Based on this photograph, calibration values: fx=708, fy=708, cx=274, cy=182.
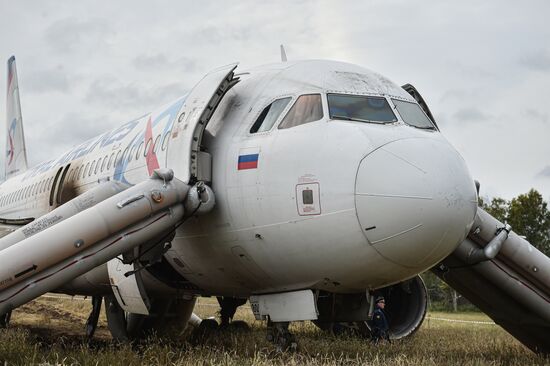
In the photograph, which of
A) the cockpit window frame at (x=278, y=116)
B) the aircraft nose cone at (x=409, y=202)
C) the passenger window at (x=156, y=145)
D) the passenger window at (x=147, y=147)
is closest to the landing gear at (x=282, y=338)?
the aircraft nose cone at (x=409, y=202)

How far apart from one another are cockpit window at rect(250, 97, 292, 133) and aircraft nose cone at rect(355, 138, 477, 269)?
4.73ft

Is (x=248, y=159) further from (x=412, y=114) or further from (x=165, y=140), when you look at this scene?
(x=412, y=114)

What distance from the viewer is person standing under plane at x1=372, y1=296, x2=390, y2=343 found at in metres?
11.6

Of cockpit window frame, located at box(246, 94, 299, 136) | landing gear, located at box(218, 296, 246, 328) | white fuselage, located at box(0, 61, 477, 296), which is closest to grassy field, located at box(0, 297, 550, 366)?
landing gear, located at box(218, 296, 246, 328)

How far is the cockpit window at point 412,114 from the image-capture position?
321 inches

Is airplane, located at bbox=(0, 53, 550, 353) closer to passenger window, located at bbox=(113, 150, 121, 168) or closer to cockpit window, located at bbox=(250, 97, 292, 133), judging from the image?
cockpit window, located at bbox=(250, 97, 292, 133)

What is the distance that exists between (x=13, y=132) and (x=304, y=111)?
19664 mm

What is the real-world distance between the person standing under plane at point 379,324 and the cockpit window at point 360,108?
442 centimetres

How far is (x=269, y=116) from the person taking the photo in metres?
8.19

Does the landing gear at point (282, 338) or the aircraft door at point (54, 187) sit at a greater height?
the aircraft door at point (54, 187)

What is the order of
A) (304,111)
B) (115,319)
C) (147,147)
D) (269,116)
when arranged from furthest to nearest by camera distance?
(115,319) → (147,147) → (269,116) → (304,111)

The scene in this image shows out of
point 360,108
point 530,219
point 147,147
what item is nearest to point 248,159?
point 360,108

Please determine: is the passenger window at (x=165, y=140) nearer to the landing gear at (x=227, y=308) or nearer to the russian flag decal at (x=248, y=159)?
the russian flag decal at (x=248, y=159)

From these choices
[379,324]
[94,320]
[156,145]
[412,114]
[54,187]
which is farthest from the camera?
[54,187]
